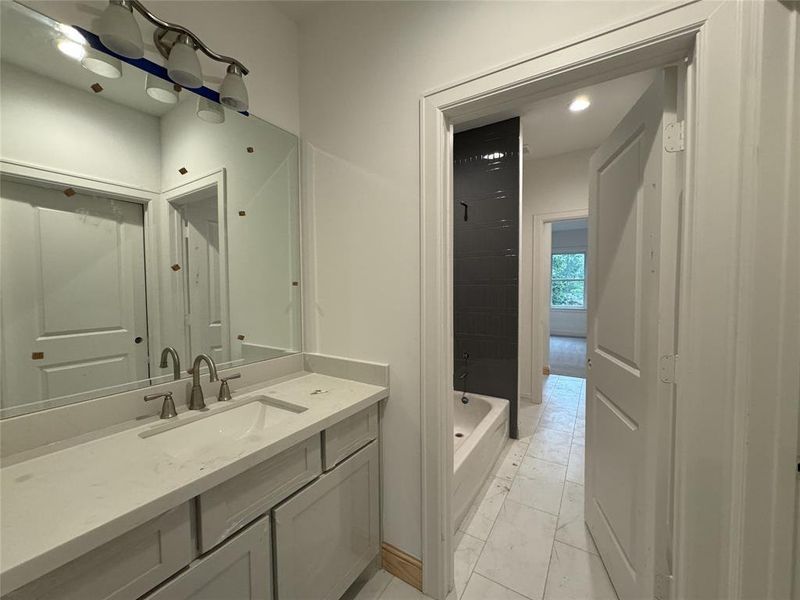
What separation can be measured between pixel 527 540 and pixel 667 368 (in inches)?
48.5

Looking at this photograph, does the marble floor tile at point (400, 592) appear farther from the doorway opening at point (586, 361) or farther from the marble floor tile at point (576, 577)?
the marble floor tile at point (576, 577)

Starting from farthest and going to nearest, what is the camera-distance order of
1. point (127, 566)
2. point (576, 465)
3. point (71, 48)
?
point (576, 465) → point (71, 48) → point (127, 566)

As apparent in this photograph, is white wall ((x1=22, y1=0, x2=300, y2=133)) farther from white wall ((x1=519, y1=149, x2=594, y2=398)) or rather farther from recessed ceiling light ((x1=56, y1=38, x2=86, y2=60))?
white wall ((x1=519, y1=149, x2=594, y2=398))

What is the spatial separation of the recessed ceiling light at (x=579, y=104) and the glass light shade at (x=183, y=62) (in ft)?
8.51

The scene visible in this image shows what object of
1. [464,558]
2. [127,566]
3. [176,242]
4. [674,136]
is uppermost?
[674,136]

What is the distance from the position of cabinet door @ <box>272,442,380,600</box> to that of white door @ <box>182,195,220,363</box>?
745 mm

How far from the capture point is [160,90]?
1167 millimetres

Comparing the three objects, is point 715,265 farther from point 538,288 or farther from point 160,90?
point 538,288

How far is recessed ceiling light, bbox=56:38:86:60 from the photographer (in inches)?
37.5

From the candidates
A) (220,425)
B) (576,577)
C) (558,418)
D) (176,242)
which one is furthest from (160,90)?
(558,418)

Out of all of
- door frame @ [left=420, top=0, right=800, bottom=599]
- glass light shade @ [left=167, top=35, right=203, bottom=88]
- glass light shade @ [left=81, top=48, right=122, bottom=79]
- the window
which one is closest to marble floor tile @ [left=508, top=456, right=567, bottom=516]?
door frame @ [left=420, top=0, right=800, bottom=599]

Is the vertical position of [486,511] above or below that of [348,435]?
below

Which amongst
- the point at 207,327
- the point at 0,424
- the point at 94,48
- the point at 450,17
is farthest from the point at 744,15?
the point at 0,424

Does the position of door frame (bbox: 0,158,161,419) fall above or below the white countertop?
above
